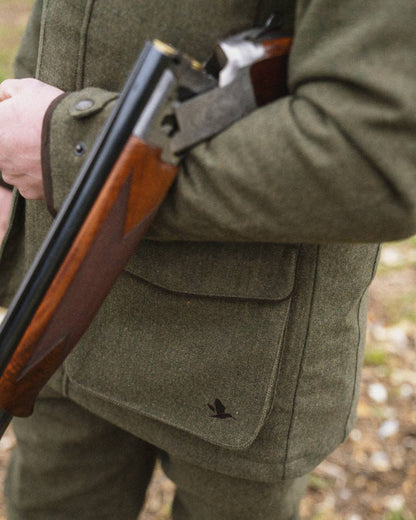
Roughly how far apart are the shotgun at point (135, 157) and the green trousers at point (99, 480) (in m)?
0.50

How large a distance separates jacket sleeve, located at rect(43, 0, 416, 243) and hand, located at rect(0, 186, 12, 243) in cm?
58

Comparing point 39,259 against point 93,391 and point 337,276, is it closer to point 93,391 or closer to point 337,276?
point 93,391

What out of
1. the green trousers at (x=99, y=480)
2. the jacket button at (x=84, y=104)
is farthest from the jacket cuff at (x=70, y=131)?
the green trousers at (x=99, y=480)

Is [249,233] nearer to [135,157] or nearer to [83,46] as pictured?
[135,157]

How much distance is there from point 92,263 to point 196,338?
10.0 inches

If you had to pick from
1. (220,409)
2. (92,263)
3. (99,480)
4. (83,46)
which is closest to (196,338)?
(220,409)

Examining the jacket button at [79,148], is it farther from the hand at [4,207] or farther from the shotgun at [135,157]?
the hand at [4,207]

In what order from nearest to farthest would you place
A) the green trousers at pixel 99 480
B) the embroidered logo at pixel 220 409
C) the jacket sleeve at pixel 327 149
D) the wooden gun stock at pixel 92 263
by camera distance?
1. the jacket sleeve at pixel 327 149
2. the wooden gun stock at pixel 92 263
3. the embroidered logo at pixel 220 409
4. the green trousers at pixel 99 480

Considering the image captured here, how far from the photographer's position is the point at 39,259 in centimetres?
92

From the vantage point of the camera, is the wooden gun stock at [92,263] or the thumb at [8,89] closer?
the wooden gun stock at [92,263]

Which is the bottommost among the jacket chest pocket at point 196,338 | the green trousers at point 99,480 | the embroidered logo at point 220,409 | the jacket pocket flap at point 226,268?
the green trousers at point 99,480

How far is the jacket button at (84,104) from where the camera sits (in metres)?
0.94

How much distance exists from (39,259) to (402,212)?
51cm

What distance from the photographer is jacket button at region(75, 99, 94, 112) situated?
0.94 metres
